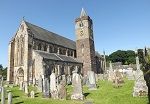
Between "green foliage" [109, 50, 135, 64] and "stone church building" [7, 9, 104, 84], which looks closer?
"stone church building" [7, 9, 104, 84]

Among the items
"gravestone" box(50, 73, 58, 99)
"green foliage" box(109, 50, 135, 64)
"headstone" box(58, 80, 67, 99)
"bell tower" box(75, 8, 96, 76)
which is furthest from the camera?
"green foliage" box(109, 50, 135, 64)

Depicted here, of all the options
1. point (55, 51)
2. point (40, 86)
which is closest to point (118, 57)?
point (55, 51)

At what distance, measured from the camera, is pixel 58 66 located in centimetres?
3916

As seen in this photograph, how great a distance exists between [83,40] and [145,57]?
43.8 m

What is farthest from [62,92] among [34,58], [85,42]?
[85,42]

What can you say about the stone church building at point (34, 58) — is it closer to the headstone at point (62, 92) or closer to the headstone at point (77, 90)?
the headstone at point (62, 92)

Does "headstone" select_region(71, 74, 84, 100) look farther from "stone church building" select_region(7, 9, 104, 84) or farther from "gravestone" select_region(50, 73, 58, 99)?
"stone church building" select_region(7, 9, 104, 84)

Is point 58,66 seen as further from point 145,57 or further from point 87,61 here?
point 145,57

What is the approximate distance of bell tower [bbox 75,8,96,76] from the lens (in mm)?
49781

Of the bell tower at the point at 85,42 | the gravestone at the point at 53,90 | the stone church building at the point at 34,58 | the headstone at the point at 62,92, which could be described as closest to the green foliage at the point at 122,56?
the bell tower at the point at 85,42

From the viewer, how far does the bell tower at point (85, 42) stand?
4978 centimetres

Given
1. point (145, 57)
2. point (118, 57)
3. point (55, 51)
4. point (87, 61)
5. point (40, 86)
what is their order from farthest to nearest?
point (118, 57), point (87, 61), point (55, 51), point (40, 86), point (145, 57)

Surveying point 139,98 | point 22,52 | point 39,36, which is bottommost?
point 139,98

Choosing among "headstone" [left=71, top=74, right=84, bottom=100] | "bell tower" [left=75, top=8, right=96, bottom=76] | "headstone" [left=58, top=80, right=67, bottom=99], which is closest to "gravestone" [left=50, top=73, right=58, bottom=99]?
"headstone" [left=58, top=80, right=67, bottom=99]
